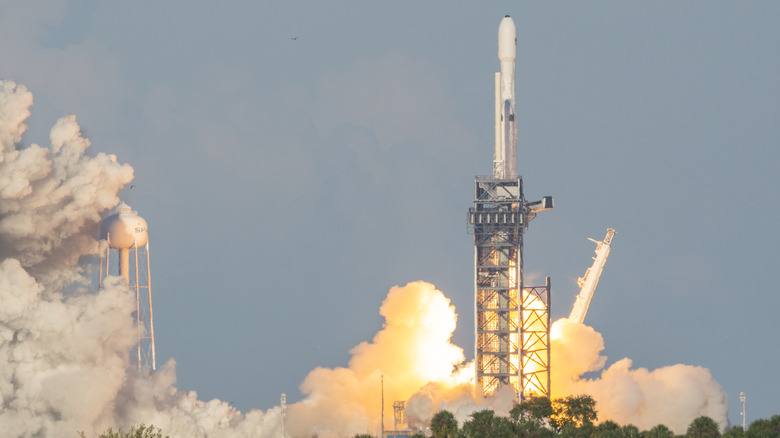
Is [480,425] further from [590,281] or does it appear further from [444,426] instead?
[590,281]

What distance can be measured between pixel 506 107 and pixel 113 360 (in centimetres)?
4045

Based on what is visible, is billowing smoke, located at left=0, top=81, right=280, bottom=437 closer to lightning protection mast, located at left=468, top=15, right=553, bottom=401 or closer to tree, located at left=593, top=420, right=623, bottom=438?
lightning protection mast, located at left=468, top=15, right=553, bottom=401

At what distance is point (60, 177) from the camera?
148125 mm

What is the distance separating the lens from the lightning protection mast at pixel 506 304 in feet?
534

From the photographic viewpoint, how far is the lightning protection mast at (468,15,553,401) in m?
163

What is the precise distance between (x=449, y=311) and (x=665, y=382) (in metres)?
18.4

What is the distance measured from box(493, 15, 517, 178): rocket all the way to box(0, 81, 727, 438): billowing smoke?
1246cm

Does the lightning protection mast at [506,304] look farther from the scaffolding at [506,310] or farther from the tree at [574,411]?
the tree at [574,411]

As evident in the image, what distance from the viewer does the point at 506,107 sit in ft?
554

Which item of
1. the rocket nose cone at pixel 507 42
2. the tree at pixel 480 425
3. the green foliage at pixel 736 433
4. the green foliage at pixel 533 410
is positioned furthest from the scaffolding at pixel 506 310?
the green foliage at pixel 736 433

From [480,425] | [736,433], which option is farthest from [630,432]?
[480,425]

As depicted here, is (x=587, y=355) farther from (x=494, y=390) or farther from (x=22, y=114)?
(x=22, y=114)

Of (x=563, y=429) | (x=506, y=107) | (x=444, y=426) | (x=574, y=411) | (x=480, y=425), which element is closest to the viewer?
(x=444, y=426)

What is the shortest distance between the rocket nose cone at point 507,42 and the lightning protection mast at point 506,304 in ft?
36.5
